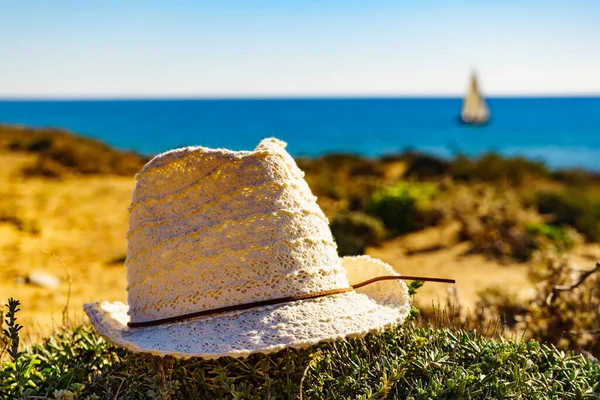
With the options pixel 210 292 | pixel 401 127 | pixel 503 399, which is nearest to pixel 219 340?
pixel 210 292

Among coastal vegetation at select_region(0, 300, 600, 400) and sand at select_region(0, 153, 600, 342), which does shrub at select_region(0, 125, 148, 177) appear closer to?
sand at select_region(0, 153, 600, 342)

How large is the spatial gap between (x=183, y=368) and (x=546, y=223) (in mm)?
10891

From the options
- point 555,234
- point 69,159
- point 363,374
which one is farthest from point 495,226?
point 69,159

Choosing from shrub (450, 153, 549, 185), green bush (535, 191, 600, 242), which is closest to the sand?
green bush (535, 191, 600, 242)

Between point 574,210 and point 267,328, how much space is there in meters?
11.6

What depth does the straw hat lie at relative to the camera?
7.39 feet

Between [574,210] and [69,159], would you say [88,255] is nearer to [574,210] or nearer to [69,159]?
[574,210]

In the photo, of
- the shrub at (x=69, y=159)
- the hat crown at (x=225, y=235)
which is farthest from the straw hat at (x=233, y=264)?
the shrub at (x=69, y=159)

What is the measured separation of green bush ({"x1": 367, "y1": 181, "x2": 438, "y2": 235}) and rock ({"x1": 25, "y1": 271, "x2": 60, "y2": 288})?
6.32m

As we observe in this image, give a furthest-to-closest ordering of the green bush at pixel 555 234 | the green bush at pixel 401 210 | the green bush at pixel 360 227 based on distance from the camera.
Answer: the green bush at pixel 401 210, the green bush at pixel 360 227, the green bush at pixel 555 234

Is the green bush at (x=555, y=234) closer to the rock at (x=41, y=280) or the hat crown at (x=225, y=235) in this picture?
the rock at (x=41, y=280)

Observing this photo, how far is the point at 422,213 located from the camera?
487 inches

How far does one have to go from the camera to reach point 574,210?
12.3 meters

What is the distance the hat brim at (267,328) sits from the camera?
7.03 feet
